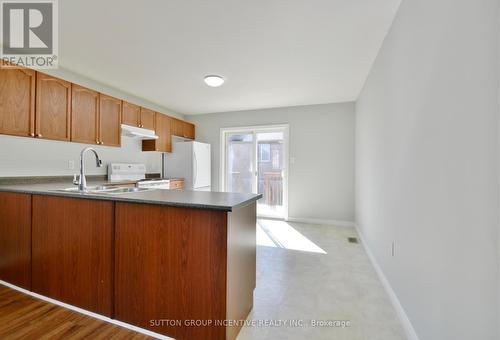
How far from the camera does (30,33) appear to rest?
221 cm

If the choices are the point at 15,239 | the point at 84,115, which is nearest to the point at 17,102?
the point at 84,115

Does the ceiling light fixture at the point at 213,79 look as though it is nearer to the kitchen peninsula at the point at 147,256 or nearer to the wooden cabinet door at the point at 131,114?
the wooden cabinet door at the point at 131,114

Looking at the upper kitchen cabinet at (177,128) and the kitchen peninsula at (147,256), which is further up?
the upper kitchen cabinet at (177,128)

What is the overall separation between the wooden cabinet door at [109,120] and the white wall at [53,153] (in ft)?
0.89

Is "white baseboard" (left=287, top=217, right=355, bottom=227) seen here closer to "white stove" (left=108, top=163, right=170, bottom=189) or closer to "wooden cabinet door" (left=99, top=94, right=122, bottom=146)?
"white stove" (left=108, top=163, right=170, bottom=189)

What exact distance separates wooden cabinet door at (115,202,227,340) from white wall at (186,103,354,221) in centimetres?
349

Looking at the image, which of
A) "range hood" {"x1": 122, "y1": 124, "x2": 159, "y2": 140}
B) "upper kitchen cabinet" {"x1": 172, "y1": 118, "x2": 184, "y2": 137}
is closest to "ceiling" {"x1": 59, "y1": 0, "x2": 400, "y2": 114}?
"range hood" {"x1": 122, "y1": 124, "x2": 159, "y2": 140}

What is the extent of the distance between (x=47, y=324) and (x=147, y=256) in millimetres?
918

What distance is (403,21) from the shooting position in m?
1.68

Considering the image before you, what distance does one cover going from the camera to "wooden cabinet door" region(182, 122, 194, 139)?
4.99 m

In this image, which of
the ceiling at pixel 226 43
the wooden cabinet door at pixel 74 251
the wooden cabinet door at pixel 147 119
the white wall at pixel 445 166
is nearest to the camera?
the white wall at pixel 445 166

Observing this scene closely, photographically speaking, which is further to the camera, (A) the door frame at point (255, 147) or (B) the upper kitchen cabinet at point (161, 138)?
(A) the door frame at point (255, 147)

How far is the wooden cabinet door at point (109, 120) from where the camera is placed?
321 centimetres

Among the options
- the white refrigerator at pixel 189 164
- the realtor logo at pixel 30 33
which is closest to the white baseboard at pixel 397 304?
the white refrigerator at pixel 189 164
